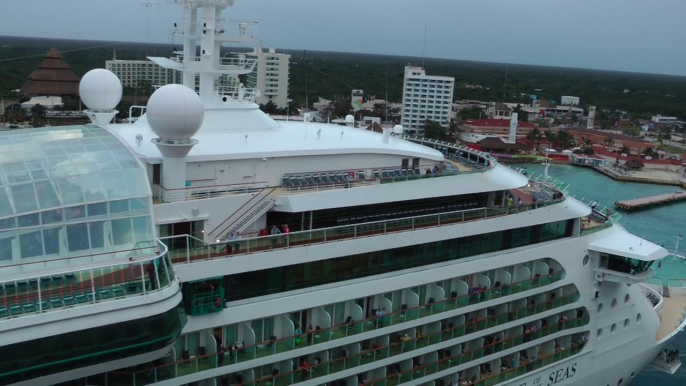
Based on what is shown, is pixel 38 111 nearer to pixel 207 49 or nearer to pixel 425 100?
pixel 425 100

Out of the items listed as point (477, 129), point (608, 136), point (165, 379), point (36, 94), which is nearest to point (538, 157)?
point (477, 129)

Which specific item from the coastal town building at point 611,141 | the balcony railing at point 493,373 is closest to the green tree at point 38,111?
the balcony railing at point 493,373

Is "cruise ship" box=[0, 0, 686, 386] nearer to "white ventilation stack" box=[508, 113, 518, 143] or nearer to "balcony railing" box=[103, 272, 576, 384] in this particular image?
"balcony railing" box=[103, 272, 576, 384]

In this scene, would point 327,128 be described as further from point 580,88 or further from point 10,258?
point 580,88

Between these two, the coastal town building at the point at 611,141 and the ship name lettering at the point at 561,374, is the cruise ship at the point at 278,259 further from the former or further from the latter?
the coastal town building at the point at 611,141

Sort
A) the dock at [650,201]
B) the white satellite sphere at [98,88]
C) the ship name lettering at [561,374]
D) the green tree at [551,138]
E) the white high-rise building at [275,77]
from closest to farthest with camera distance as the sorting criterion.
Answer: the white satellite sphere at [98,88] → the ship name lettering at [561,374] → the dock at [650,201] → the green tree at [551,138] → the white high-rise building at [275,77]
